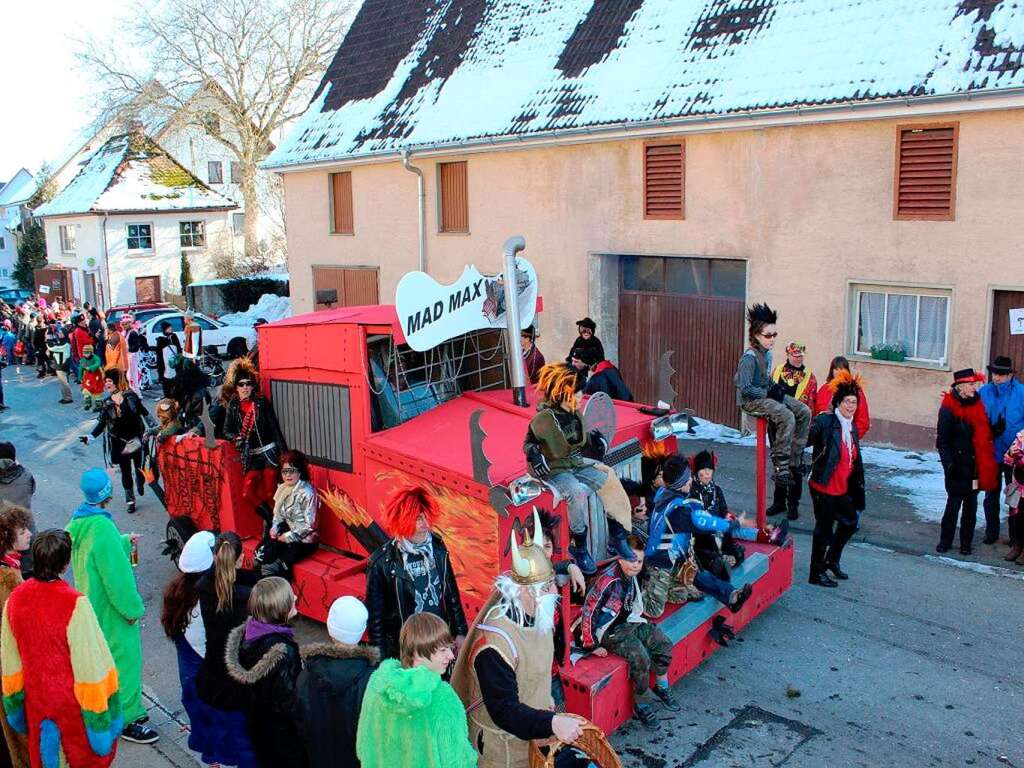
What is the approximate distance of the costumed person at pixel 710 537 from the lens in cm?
677

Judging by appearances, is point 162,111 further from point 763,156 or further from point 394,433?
point 394,433

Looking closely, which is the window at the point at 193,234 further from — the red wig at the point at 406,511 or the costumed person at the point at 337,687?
the costumed person at the point at 337,687

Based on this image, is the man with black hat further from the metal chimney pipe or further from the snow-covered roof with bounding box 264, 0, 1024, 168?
the metal chimney pipe

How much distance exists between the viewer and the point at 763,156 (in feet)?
44.0

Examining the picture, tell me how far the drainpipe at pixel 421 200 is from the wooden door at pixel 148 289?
19.9m

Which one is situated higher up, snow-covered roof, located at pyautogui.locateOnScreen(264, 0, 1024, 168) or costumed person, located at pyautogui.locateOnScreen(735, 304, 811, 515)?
snow-covered roof, located at pyautogui.locateOnScreen(264, 0, 1024, 168)

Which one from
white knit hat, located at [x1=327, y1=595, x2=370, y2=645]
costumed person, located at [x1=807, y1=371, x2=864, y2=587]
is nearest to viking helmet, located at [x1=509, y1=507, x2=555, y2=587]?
white knit hat, located at [x1=327, y1=595, x2=370, y2=645]

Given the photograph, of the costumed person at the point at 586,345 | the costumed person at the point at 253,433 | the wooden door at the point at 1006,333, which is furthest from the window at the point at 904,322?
the costumed person at the point at 253,433

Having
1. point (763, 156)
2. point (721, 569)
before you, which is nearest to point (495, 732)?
point (721, 569)

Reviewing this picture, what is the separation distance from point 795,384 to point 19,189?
5957 centimetres

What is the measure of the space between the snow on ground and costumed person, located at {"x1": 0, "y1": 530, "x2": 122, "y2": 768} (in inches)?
974

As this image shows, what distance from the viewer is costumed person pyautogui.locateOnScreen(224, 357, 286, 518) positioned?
7.70 metres

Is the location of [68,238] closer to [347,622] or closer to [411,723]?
[347,622]

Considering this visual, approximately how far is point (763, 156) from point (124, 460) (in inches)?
375
